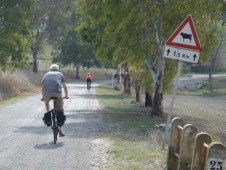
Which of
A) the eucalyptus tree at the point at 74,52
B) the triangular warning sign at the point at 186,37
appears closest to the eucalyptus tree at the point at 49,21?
the eucalyptus tree at the point at 74,52

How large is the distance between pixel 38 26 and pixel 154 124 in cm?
→ 5785

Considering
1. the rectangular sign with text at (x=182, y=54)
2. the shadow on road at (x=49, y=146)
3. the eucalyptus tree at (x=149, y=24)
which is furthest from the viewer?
the eucalyptus tree at (x=149, y=24)

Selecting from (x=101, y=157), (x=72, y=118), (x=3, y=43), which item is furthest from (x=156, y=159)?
(x=3, y=43)

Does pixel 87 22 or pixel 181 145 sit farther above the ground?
pixel 87 22

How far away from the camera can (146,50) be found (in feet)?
77.6

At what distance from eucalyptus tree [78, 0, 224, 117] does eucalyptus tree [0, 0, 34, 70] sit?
1223cm

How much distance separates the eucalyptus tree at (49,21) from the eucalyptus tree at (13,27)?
34.1 meters

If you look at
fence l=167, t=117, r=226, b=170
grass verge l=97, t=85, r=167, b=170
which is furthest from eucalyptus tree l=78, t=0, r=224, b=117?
fence l=167, t=117, r=226, b=170

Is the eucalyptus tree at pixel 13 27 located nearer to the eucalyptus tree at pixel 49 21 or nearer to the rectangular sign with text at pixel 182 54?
the rectangular sign with text at pixel 182 54

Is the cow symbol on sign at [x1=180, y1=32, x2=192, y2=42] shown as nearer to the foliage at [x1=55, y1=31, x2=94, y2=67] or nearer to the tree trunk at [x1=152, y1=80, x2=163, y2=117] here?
the tree trunk at [x1=152, y1=80, x2=163, y2=117]

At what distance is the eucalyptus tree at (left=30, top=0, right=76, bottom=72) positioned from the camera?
74.8 metres

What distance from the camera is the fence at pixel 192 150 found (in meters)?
7.67

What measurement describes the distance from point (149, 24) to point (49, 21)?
54.2 meters

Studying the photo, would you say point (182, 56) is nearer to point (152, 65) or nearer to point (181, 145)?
point (181, 145)
